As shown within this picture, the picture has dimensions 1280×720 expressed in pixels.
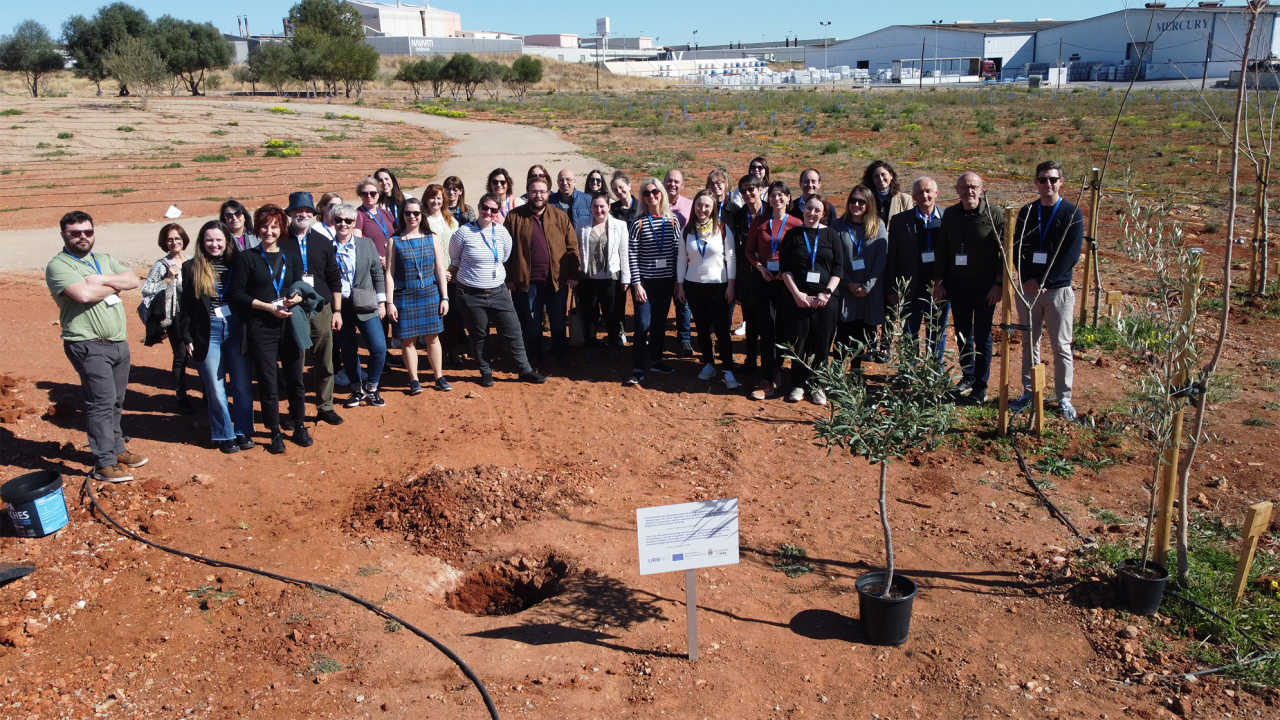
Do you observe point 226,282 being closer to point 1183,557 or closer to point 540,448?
point 540,448

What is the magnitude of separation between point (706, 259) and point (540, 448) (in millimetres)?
2225

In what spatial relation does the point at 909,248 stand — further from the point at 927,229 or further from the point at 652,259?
the point at 652,259

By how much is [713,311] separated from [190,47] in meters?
64.4

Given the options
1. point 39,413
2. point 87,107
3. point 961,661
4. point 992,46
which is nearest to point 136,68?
point 87,107

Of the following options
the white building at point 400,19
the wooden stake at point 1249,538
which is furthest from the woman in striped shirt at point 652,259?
the white building at point 400,19

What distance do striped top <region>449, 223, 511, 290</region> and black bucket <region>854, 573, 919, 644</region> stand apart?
4.50 meters

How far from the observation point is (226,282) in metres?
6.36

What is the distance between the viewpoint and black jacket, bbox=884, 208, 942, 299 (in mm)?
7305

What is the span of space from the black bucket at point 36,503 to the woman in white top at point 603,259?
4.55 m

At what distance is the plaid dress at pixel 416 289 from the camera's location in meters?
7.48

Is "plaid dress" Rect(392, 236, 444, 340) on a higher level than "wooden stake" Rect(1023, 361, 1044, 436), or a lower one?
higher

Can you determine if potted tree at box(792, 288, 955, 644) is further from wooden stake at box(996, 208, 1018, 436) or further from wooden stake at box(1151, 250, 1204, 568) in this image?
wooden stake at box(996, 208, 1018, 436)

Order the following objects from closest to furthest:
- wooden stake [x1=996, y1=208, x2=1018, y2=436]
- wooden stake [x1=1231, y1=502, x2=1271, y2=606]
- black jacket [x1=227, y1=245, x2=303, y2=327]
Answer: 1. wooden stake [x1=1231, y1=502, x2=1271, y2=606]
2. wooden stake [x1=996, y1=208, x2=1018, y2=436]
3. black jacket [x1=227, y1=245, x2=303, y2=327]

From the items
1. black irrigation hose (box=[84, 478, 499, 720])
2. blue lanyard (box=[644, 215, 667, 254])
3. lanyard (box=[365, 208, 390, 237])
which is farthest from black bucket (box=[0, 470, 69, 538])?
blue lanyard (box=[644, 215, 667, 254])
